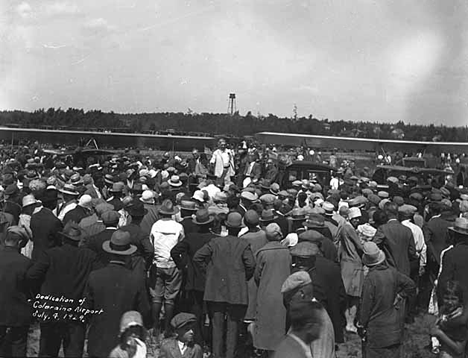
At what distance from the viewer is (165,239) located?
21.3 feet

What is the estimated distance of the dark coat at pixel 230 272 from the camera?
5688 millimetres

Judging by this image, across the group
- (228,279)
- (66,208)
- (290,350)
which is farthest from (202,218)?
(290,350)

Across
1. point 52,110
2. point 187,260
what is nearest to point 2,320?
point 187,260

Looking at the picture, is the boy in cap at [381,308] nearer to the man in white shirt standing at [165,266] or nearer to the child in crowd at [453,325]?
the child in crowd at [453,325]

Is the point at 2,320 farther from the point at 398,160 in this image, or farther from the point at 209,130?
the point at 209,130

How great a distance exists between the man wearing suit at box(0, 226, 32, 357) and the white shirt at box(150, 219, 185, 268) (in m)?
2.02

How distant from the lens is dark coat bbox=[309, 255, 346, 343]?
16.5 feet

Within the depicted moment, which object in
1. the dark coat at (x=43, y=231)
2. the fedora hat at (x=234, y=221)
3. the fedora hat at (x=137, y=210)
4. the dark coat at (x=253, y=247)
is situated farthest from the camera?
the fedora hat at (x=137, y=210)

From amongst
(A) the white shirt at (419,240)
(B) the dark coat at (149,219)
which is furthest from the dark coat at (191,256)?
(A) the white shirt at (419,240)

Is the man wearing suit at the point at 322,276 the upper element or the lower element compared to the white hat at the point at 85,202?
lower

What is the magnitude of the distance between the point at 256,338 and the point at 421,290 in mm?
3971

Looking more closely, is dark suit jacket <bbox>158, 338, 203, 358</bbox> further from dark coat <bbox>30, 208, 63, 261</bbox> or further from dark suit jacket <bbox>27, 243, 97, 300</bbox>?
dark coat <bbox>30, 208, 63, 261</bbox>

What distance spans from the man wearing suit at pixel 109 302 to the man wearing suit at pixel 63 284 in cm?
31

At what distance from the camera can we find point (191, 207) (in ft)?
23.6
